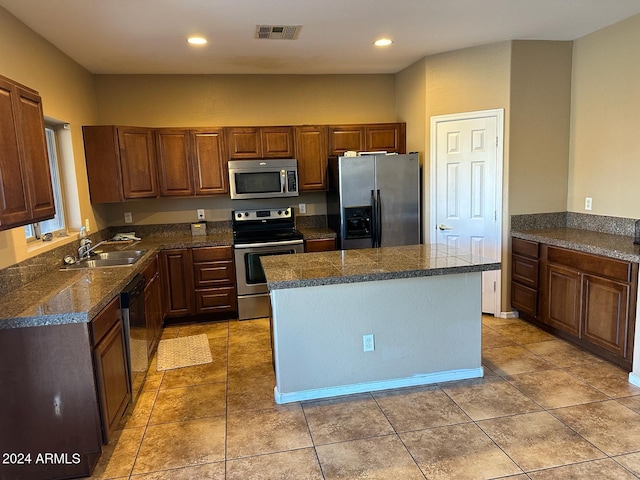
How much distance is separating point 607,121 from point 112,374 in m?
4.26

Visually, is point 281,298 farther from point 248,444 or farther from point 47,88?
point 47,88

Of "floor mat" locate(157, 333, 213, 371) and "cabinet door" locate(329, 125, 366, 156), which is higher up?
"cabinet door" locate(329, 125, 366, 156)

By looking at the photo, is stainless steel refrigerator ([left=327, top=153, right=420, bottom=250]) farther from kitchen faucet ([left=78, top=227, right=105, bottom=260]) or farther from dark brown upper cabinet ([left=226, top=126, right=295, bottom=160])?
kitchen faucet ([left=78, top=227, right=105, bottom=260])

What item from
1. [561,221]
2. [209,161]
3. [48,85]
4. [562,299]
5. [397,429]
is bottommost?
[397,429]

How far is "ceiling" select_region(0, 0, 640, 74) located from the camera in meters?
2.91

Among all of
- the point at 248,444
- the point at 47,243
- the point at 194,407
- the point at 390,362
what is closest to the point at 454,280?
the point at 390,362

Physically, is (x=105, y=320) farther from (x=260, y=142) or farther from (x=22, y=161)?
(x=260, y=142)

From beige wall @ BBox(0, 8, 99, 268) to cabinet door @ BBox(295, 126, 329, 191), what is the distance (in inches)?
83.5

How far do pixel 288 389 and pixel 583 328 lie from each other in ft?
7.76

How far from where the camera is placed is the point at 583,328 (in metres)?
3.40

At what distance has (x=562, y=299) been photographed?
3.61 metres

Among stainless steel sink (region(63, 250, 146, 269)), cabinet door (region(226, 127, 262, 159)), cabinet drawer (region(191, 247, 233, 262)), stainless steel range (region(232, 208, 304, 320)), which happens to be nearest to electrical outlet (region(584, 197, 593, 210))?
stainless steel range (region(232, 208, 304, 320))

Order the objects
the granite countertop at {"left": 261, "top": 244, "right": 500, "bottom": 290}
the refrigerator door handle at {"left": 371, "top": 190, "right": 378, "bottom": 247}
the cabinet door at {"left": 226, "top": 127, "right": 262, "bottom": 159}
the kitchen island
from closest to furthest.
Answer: the granite countertop at {"left": 261, "top": 244, "right": 500, "bottom": 290} → the kitchen island → the refrigerator door handle at {"left": 371, "top": 190, "right": 378, "bottom": 247} → the cabinet door at {"left": 226, "top": 127, "right": 262, "bottom": 159}

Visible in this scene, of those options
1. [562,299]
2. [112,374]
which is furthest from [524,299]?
[112,374]
